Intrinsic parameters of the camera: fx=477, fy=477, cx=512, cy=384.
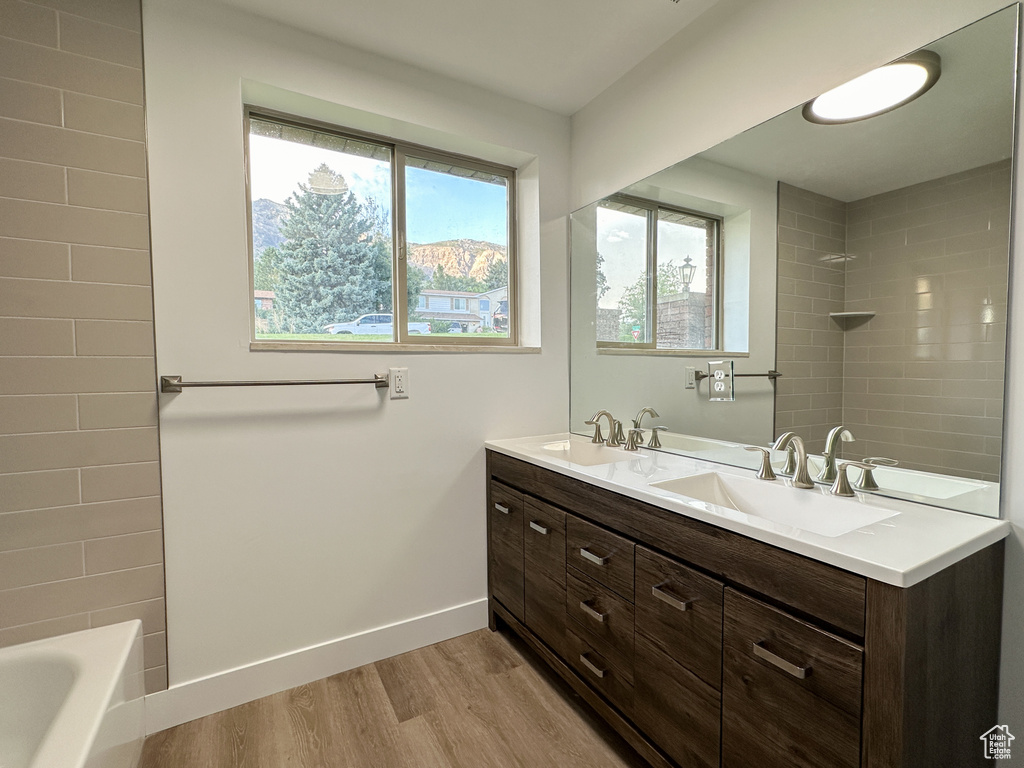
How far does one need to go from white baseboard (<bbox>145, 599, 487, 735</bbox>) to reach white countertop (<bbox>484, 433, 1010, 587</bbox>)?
1057 mm

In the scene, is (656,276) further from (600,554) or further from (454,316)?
(600,554)

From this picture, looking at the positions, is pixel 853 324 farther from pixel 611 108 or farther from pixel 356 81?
pixel 356 81

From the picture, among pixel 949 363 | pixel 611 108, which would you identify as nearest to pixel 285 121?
pixel 611 108

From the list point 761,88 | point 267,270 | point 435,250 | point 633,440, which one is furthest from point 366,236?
point 761,88

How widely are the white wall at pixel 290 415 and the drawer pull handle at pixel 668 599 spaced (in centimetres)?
102

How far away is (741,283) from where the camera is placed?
5.34 feet

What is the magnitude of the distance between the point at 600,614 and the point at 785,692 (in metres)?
0.57

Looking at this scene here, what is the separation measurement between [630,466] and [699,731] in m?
0.74

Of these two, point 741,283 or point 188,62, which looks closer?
point 188,62

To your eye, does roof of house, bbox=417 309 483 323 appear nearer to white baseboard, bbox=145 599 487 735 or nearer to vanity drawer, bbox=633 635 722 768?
white baseboard, bbox=145 599 487 735

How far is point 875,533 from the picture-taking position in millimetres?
958

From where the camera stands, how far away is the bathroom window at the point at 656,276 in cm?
174

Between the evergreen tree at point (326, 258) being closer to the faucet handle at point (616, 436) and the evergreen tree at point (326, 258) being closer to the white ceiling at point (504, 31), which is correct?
the white ceiling at point (504, 31)

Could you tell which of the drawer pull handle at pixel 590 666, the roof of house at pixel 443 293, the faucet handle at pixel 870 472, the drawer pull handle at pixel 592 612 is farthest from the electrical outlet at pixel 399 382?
the faucet handle at pixel 870 472
